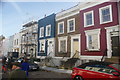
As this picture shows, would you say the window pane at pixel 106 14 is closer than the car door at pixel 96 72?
No

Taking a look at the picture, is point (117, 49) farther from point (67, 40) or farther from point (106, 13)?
point (67, 40)

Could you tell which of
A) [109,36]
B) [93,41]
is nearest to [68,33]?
[93,41]

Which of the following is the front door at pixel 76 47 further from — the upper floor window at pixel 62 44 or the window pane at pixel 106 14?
the window pane at pixel 106 14

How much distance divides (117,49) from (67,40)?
7.55 metres

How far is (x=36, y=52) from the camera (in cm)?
2541

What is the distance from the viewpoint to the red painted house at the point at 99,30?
13.3 m

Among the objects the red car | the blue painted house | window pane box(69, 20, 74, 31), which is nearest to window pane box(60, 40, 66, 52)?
the blue painted house

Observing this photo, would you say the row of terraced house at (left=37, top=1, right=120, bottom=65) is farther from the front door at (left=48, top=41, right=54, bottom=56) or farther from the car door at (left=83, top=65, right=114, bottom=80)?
the car door at (left=83, top=65, right=114, bottom=80)

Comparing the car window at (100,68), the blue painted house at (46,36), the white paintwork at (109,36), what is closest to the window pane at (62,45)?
the blue painted house at (46,36)

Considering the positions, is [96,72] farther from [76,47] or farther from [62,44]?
[62,44]

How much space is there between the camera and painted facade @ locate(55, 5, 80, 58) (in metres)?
17.4

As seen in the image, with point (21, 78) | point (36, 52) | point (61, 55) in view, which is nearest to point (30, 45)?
point (36, 52)

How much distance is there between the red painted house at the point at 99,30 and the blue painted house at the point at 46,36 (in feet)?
21.1

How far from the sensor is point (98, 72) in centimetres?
686
